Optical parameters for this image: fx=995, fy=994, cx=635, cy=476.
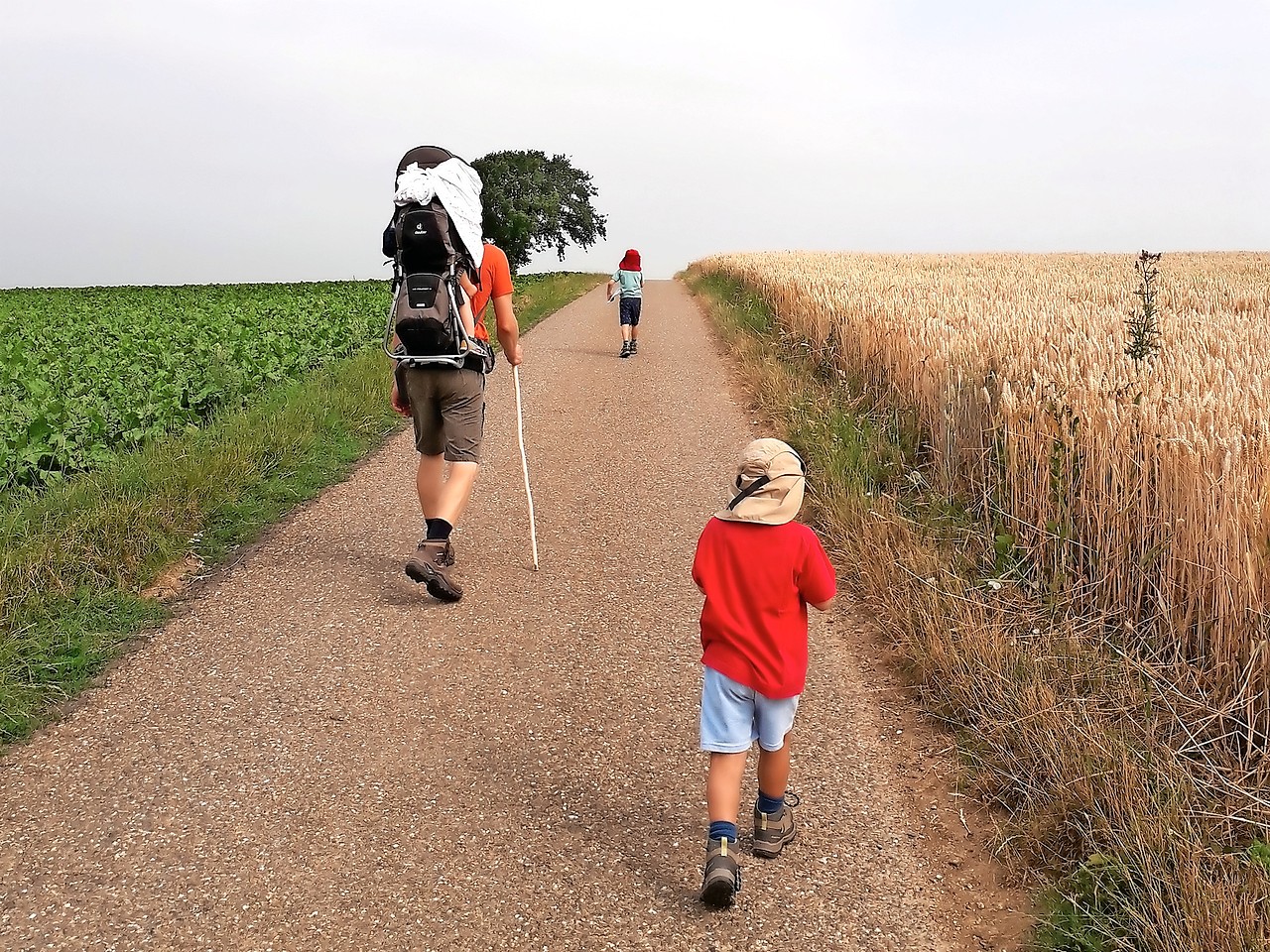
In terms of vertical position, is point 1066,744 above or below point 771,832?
above

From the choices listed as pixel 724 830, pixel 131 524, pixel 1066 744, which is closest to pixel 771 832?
pixel 724 830

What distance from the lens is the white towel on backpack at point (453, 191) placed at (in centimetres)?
521

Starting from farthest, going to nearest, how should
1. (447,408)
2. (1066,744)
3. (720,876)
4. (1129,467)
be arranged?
1. (447,408)
2. (1129,467)
3. (1066,744)
4. (720,876)

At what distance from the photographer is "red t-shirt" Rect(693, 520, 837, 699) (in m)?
3.29

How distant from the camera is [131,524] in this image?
6.15m

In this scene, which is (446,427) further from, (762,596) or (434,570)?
(762,596)

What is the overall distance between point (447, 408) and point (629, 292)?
1056 centimetres

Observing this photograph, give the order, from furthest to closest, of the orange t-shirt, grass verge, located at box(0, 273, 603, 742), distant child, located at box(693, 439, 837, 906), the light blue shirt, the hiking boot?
the light blue shirt
the orange t-shirt
the hiking boot
grass verge, located at box(0, 273, 603, 742)
distant child, located at box(693, 439, 837, 906)

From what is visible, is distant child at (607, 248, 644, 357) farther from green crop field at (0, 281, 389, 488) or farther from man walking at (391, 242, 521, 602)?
man walking at (391, 242, 521, 602)

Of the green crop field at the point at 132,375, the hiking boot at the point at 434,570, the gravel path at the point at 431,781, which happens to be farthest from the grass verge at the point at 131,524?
the hiking boot at the point at 434,570

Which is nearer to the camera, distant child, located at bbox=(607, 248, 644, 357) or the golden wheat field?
the golden wheat field

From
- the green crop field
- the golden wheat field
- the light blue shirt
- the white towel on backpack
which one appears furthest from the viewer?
the light blue shirt

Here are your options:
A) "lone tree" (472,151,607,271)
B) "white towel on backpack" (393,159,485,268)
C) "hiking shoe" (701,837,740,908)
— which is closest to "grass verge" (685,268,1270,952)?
"hiking shoe" (701,837,740,908)

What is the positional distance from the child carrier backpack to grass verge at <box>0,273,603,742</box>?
2080mm
